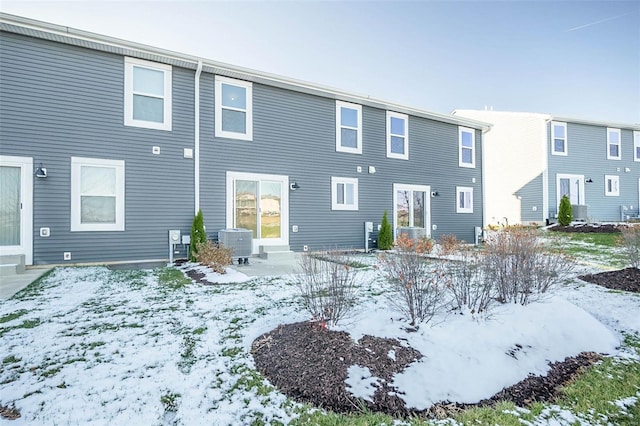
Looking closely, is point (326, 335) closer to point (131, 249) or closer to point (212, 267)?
point (212, 267)

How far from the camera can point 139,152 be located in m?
8.38

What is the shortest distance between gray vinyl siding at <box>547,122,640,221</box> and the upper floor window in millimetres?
277

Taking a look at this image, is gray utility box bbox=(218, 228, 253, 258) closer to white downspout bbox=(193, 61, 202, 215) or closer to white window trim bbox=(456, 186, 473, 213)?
white downspout bbox=(193, 61, 202, 215)

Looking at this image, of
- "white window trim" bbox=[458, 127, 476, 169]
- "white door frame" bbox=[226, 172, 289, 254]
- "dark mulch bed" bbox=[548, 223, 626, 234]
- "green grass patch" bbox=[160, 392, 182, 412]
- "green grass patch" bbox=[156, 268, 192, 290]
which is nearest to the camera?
"green grass patch" bbox=[160, 392, 182, 412]

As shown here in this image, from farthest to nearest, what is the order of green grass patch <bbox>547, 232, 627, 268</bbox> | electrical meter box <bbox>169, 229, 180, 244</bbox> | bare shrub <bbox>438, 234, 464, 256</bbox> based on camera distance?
electrical meter box <bbox>169, 229, 180, 244</bbox> < green grass patch <bbox>547, 232, 627, 268</bbox> < bare shrub <bbox>438, 234, 464, 256</bbox>

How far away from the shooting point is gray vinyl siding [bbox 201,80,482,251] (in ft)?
30.5

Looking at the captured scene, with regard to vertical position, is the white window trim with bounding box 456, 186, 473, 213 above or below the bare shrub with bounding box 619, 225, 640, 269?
above

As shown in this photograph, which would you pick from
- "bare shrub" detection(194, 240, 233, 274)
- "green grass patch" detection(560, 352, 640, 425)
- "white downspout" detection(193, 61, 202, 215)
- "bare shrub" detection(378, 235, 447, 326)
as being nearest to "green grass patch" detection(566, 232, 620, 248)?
"green grass patch" detection(560, 352, 640, 425)

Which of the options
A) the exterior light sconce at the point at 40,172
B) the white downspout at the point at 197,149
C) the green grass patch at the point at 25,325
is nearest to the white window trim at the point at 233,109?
the white downspout at the point at 197,149

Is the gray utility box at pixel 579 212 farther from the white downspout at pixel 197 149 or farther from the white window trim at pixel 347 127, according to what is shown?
the white downspout at pixel 197 149

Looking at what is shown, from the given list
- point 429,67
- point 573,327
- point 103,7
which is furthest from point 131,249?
point 429,67

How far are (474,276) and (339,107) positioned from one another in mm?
8727

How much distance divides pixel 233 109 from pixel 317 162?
10.3 feet

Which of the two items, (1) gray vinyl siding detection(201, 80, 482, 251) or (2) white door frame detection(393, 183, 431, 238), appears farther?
(2) white door frame detection(393, 183, 431, 238)
